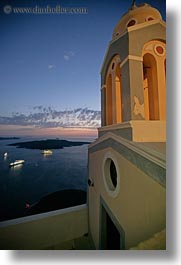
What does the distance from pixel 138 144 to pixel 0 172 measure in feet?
6.86

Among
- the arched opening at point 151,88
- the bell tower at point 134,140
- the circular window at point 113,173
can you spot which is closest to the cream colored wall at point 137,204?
the bell tower at point 134,140

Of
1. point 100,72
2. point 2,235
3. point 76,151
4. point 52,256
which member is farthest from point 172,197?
point 2,235

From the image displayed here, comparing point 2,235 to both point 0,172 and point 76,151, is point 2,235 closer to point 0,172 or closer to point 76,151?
point 0,172

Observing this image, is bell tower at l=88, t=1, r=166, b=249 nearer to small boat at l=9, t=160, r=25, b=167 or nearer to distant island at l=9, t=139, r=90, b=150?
distant island at l=9, t=139, r=90, b=150

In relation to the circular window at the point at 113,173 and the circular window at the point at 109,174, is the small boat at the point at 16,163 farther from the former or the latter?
the circular window at the point at 113,173

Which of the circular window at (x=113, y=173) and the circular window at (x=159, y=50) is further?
the circular window at (x=113, y=173)

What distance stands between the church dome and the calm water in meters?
2.26

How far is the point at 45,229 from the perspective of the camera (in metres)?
2.79

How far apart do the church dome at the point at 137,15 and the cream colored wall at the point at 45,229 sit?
354 cm

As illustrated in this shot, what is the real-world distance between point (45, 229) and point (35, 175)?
1.07m

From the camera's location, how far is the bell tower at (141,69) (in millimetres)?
1843

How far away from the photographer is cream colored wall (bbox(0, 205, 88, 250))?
2.24 m

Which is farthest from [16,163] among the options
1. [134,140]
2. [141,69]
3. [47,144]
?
[141,69]

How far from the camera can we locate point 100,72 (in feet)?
9.05
